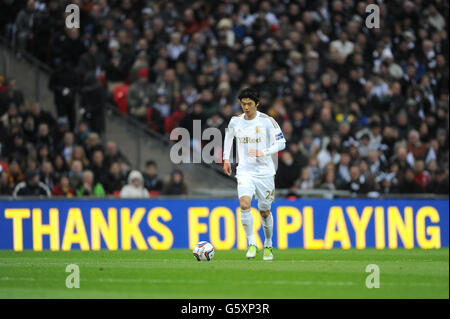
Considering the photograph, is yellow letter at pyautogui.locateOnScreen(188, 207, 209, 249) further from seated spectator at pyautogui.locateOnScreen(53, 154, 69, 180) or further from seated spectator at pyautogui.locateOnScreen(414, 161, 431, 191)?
seated spectator at pyautogui.locateOnScreen(414, 161, 431, 191)

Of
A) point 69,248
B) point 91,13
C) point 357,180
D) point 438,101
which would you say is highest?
point 91,13

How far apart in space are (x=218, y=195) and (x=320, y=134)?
3145 mm

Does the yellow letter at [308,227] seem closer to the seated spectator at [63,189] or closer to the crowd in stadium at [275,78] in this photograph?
the crowd in stadium at [275,78]

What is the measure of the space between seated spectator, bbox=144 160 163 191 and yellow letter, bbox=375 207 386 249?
4.41 m

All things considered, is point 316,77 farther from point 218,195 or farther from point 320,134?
point 218,195

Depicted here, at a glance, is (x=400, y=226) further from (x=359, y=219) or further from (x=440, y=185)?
(x=440, y=185)

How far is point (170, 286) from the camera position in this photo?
10586mm

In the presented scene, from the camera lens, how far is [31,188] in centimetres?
1884

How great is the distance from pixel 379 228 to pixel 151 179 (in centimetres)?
470

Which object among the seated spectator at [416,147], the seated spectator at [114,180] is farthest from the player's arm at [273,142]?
the seated spectator at [416,147]

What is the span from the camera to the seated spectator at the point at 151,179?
19516mm

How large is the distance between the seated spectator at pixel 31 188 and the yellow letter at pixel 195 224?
2.88 m

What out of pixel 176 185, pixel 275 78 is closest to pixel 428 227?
pixel 176 185

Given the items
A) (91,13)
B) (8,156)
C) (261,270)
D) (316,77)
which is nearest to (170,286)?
(261,270)
